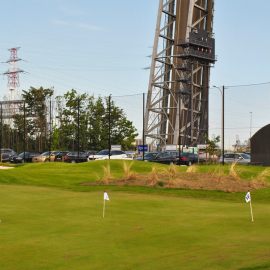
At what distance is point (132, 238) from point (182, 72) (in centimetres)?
5642

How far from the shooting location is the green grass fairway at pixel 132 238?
5699 mm

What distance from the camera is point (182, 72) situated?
62.1 metres

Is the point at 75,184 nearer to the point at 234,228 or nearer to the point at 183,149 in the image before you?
the point at 234,228

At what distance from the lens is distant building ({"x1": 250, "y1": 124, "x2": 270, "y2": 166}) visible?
110 ft

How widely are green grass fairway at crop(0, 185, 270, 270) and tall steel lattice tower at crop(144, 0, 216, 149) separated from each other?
155 feet

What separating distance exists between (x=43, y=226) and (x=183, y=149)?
32.7 metres

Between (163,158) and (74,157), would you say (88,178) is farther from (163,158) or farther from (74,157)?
(74,157)

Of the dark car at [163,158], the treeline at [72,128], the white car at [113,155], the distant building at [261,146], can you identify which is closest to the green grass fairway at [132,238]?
the distant building at [261,146]

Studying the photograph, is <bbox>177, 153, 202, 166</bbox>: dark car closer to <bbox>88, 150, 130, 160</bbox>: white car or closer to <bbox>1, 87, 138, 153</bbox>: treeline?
<bbox>88, 150, 130, 160</bbox>: white car

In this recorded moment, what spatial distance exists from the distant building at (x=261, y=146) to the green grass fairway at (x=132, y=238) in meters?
23.4

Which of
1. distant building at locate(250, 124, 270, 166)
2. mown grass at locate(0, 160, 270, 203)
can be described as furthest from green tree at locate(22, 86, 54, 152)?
distant building at locate(250, 124, 270, 166)

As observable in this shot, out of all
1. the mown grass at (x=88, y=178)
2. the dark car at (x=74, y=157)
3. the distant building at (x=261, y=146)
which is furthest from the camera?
the dark car at (x=74, y=157)

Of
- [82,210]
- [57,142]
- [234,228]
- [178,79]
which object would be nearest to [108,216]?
[82,210]

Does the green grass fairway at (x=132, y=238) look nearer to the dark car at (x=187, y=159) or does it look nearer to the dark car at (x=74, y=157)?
the dark car at (x=187, y=159)
